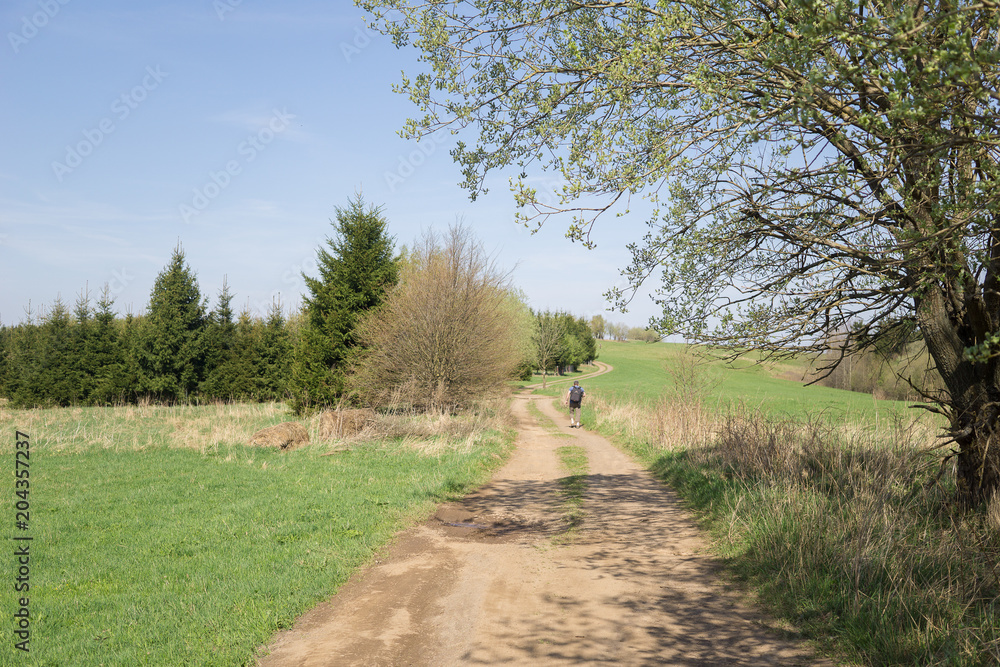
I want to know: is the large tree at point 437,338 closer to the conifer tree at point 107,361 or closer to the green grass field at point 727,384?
the green grass field at point 727,384

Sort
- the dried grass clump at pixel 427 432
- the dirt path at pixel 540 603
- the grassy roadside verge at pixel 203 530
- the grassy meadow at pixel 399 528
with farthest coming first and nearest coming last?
the dried grass clump at pixel 427 432 → the grassy roadside verge at pixel 203 530 → the grassy meadow at pixel 399 528 → the dirt path at pixel 540 603

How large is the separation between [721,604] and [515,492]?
607cm

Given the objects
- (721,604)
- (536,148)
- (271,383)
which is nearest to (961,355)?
(721,604)

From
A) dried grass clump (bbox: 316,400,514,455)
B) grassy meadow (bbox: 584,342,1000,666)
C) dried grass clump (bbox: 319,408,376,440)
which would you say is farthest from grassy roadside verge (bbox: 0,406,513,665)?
grassy meadow (bbox: 584,342,1000,666)

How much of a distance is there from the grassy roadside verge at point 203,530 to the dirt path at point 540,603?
0.55 m

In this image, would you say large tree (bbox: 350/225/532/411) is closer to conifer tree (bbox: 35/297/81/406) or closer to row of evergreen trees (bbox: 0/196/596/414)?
row of evergreen trees (bbox: 0/196/596/414)

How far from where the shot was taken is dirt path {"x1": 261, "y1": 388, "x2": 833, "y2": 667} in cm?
450

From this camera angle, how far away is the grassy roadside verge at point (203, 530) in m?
4.96

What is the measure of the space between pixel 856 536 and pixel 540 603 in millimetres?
3178

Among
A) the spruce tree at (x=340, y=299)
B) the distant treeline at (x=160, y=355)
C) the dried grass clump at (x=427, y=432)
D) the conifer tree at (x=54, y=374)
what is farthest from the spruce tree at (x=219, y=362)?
the dried grass clump at (x=427, y=432)

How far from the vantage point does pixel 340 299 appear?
939 inches

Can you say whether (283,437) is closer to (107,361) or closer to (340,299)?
(340,299)

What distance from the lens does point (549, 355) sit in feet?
205

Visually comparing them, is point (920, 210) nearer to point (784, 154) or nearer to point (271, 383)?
point (784, 154)
